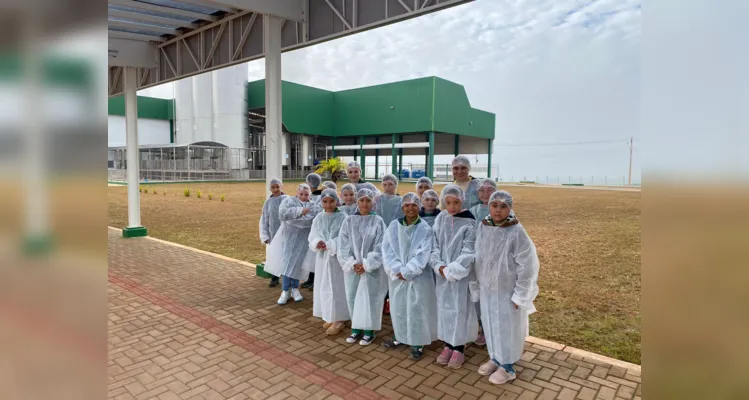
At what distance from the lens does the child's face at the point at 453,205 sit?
3920 millimetres

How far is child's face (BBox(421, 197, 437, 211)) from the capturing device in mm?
4457

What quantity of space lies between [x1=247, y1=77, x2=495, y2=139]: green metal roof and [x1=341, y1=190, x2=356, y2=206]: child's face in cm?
2820

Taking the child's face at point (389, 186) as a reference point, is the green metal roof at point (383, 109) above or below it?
above

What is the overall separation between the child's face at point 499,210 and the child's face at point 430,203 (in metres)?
0.98

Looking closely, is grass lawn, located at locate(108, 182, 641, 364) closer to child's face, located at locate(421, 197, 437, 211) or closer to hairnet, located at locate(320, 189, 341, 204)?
child's face, located at locate(421, 197, 437, 211)

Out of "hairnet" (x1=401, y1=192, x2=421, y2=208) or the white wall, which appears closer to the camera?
"hairnet" (x1=401, y1=192, x2=421, y2=208)

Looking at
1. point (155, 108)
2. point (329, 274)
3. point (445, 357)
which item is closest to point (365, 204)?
point (329, 274)

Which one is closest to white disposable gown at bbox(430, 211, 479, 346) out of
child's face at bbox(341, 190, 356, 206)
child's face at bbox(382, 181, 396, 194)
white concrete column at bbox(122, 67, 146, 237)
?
child's face at bbox(341, 190, 356, 206)

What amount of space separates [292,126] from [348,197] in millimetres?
33161

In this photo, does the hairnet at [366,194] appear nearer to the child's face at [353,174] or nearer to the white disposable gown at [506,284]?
the white disposable gown at [506,284]

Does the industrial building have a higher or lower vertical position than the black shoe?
higher

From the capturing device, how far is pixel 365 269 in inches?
165

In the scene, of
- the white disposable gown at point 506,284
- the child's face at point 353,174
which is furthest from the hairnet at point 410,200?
the child's face at point 353,174

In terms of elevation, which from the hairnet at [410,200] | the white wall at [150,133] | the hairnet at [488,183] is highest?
the white wall at [150,133]
